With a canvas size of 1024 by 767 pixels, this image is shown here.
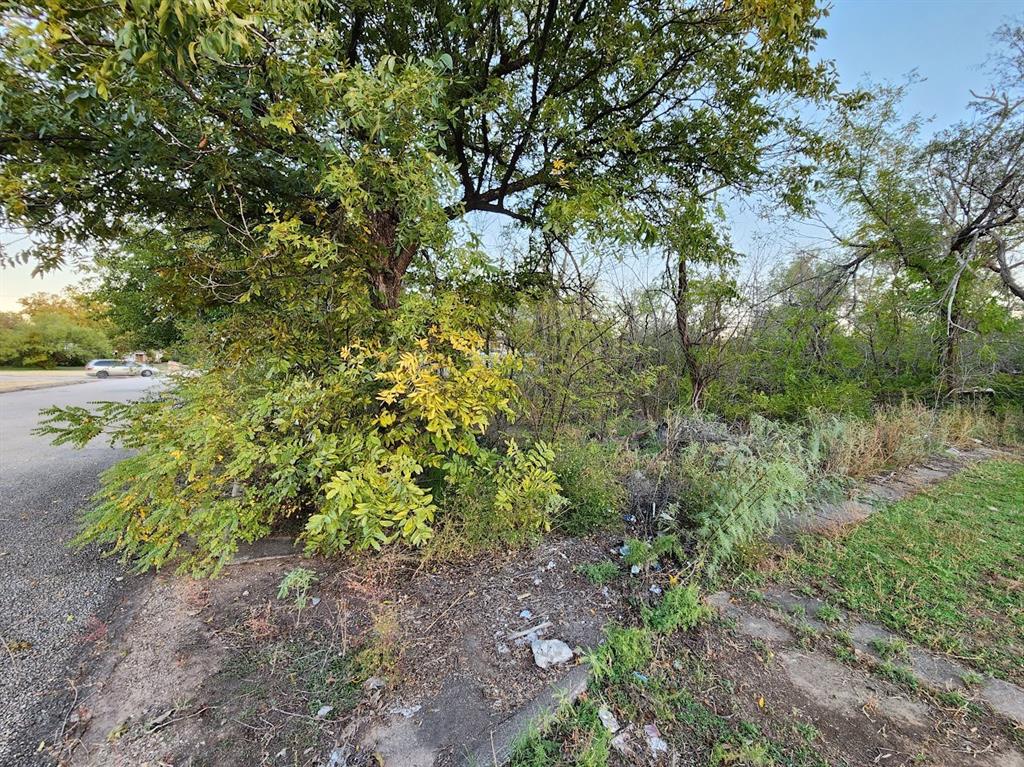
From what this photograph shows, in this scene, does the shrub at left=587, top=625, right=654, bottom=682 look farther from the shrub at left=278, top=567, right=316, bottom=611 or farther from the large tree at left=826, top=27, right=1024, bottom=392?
the large tree at left=826, top=27, right=1024, bottom=392

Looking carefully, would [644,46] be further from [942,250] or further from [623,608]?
[942,250]

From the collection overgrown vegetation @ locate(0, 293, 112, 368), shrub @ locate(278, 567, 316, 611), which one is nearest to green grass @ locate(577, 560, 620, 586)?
shrub @ locate(278, 567, 316, 611)

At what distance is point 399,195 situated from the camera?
2.00 metres

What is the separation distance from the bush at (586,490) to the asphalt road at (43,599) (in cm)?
259

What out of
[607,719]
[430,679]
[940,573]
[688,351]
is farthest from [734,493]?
[688,351]

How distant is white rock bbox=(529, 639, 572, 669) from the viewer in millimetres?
1756

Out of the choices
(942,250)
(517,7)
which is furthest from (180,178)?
(942,250)

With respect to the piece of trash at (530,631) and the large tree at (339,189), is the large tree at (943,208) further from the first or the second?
the piece of trash at (530,631)

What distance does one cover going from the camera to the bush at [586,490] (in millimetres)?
2850

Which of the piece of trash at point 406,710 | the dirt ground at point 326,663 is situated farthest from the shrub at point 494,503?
the piece of trash at point 406,710

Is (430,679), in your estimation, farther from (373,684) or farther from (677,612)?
(677,612)

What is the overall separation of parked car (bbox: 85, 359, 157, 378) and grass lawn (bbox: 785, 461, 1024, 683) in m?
26.3

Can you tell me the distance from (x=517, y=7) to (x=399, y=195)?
154 centimetres

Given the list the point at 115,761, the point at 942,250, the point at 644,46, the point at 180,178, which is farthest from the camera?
the point at 942,250
